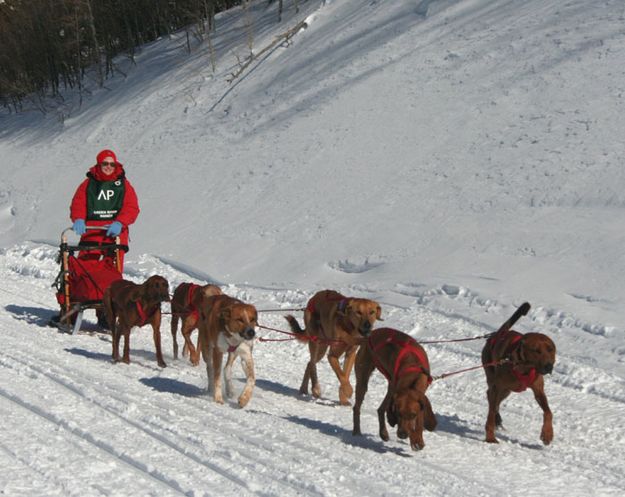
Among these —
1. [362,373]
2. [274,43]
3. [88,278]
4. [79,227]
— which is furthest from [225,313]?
[274,43]

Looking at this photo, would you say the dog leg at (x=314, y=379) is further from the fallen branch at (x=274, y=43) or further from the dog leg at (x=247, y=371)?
the fallen branch at (x=274, y=43)

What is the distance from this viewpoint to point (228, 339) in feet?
22.4

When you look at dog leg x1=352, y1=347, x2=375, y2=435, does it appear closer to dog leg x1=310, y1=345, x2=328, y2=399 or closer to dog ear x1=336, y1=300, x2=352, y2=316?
dog ear x1=336, y1=300, x2=352, y2=316

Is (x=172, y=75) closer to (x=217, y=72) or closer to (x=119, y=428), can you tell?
(x=217, y=72)

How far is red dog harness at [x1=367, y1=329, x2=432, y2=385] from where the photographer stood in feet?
18.2

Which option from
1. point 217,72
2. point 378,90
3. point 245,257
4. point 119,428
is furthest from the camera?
point 217,72

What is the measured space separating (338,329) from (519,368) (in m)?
1.67

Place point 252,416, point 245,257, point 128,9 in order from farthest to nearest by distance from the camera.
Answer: point 128,9 → point 245,257 → point 252,416

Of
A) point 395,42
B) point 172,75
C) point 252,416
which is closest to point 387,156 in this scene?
point 395,42

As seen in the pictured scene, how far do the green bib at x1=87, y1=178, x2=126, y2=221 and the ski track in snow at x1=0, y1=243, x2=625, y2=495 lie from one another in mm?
1855

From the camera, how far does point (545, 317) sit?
8711mm

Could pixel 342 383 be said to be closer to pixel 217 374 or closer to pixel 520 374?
pixel 217 374

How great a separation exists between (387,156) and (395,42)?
15.5 feet

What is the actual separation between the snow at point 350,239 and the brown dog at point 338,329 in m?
0.26
